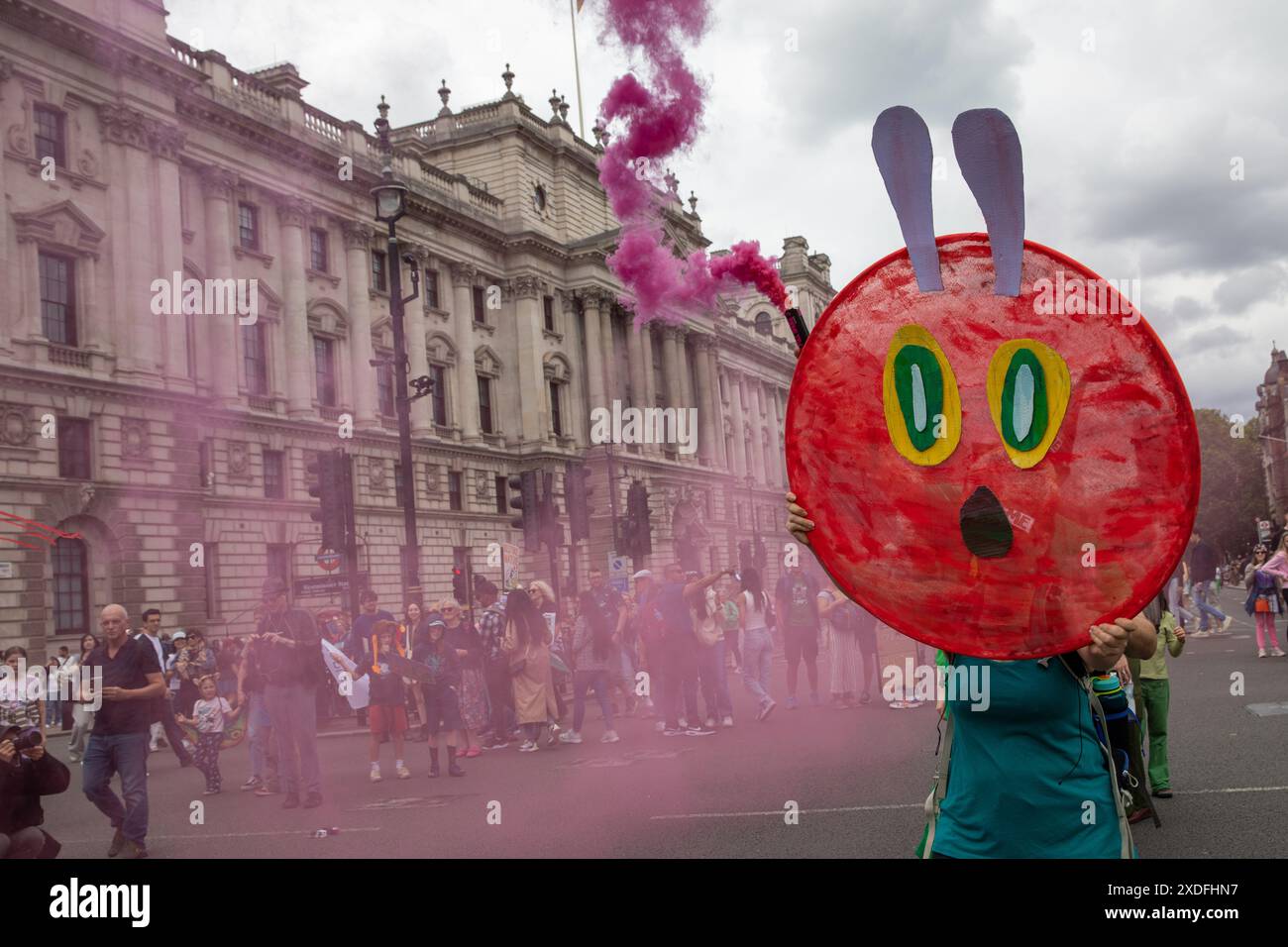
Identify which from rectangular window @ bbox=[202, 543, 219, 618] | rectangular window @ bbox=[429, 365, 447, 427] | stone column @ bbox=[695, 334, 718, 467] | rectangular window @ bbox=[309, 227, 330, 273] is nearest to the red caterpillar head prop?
rectangular window @ bbox=[202, 543, 219, 618]

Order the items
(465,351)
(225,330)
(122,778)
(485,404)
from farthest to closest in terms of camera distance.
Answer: (465,351)
(485,404)
(225,330)
(122,778)

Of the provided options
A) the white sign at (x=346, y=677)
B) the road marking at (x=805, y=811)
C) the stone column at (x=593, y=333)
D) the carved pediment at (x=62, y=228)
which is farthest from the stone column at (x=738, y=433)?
the road marking at (x=805, y=811)

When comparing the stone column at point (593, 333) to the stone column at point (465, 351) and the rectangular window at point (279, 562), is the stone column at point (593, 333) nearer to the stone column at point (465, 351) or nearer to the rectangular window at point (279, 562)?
the stone column at point (465, 351)

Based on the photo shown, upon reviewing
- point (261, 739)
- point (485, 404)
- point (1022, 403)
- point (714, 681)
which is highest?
point (485, 404)

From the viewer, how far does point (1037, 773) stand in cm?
285

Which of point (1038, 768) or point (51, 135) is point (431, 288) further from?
point (1038, 768)

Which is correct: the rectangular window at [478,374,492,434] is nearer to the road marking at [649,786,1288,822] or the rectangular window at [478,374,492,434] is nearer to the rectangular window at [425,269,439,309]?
the rectangular window at [425,269,439,309]

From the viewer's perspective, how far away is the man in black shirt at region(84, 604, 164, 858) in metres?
6.99

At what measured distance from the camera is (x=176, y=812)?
8.88 m

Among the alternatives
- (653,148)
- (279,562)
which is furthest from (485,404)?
(653,148)

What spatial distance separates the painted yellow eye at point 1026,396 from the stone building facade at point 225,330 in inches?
67.2

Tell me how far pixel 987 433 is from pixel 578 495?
14880 millimetres
